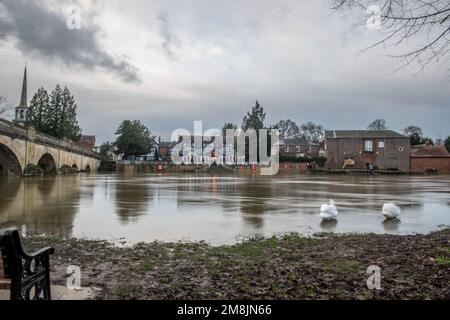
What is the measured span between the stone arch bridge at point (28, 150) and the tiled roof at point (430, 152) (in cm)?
6166

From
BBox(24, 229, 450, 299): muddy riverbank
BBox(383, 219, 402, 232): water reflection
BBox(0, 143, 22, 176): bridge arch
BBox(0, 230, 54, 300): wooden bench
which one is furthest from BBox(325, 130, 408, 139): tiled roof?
BBox(0, 230, 54, 300): wooden bench

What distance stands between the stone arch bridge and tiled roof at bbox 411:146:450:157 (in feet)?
202

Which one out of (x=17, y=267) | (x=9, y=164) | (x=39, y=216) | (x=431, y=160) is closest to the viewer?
(x=17, y=267)

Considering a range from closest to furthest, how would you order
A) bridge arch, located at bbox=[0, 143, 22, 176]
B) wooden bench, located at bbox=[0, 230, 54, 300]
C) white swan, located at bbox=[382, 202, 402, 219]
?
wooden bench, located at bbox=[0, 230, 54, 300] < white swan, located at bbox=[382, 202, 402, 219] < bridge arch, located at bbox=[0, 143, 22, 176]

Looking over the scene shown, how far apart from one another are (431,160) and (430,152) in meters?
1.84

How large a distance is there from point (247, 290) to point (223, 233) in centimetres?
455

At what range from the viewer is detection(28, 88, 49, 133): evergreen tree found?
78.4 m

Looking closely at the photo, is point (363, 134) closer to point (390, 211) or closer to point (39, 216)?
point (390, 211)

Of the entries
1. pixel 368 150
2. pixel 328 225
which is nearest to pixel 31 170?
pixel 328 225

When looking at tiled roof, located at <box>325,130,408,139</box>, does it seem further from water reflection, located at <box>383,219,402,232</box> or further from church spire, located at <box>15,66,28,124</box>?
water reflection, located at <box>383,219,402,232</box>

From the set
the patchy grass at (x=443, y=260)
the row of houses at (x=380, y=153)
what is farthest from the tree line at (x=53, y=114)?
the patchy grass at (x=443, y=260)

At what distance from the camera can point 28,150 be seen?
4297 cm

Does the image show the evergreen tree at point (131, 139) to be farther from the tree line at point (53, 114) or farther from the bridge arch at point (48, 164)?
the bridge arch at point (48, 164)

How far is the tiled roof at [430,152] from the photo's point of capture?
74.6 m
